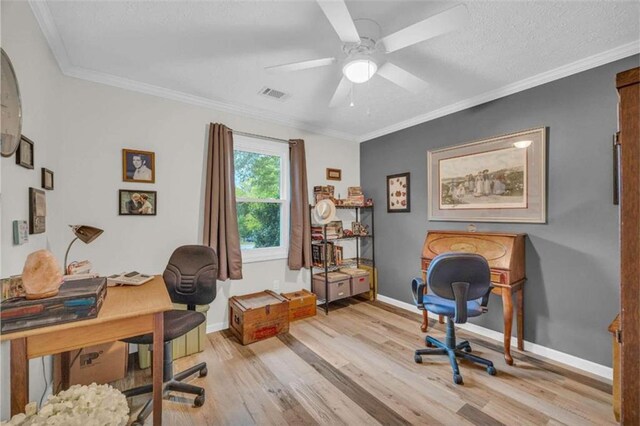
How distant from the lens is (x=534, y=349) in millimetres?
2482

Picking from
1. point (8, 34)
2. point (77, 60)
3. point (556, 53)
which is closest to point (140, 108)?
point (77, 60)

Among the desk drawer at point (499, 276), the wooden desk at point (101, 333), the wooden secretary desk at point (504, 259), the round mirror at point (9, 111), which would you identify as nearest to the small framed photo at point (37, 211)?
the round mirror at point (9, 111)

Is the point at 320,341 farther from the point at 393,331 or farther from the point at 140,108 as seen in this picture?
the point at 140,108

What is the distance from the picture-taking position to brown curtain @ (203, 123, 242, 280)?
2807 millimetres

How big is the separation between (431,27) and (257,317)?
2648mm

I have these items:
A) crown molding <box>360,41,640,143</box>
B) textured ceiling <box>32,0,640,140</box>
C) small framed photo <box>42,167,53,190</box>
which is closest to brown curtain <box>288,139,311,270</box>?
textured ceiling <box>32,0,640,140</box>

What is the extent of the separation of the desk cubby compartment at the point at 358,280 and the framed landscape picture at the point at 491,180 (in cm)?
120

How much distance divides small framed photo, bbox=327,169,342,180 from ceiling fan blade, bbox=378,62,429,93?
1.94 m

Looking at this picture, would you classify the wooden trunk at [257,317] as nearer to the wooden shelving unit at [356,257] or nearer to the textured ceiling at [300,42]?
the wooden shelving unit at [356,257]

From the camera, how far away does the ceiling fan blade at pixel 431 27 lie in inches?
51.1

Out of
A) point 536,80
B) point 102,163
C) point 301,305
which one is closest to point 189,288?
point 102,163

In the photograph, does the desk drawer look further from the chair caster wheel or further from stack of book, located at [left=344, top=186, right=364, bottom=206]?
the chair caster wheel

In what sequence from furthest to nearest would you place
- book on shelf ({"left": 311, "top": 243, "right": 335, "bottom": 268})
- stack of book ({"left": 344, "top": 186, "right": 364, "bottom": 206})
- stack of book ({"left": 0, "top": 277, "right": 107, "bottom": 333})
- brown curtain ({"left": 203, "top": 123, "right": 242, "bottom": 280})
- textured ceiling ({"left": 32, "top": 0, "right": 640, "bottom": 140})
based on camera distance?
stack of book ({"left": 344, "top": 186, "right": 364, "bottom": 206})
book on shelf ({"left": 311, "top": 243, "right": 335, "bottom": 268})
brown curtain ({"left": 203, "top": 123, "right": 242, "bottom": 280})
textured ceiling ({"left": 32, "top": 0, "right": 640, "bottom": 140})
stack of book ({"left": 0, "top": 277, "right": 107, "bottom": 333})

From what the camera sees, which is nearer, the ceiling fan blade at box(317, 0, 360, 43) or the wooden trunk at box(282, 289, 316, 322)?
the ceiling fan blade at box(317, 0, 360, 43)
